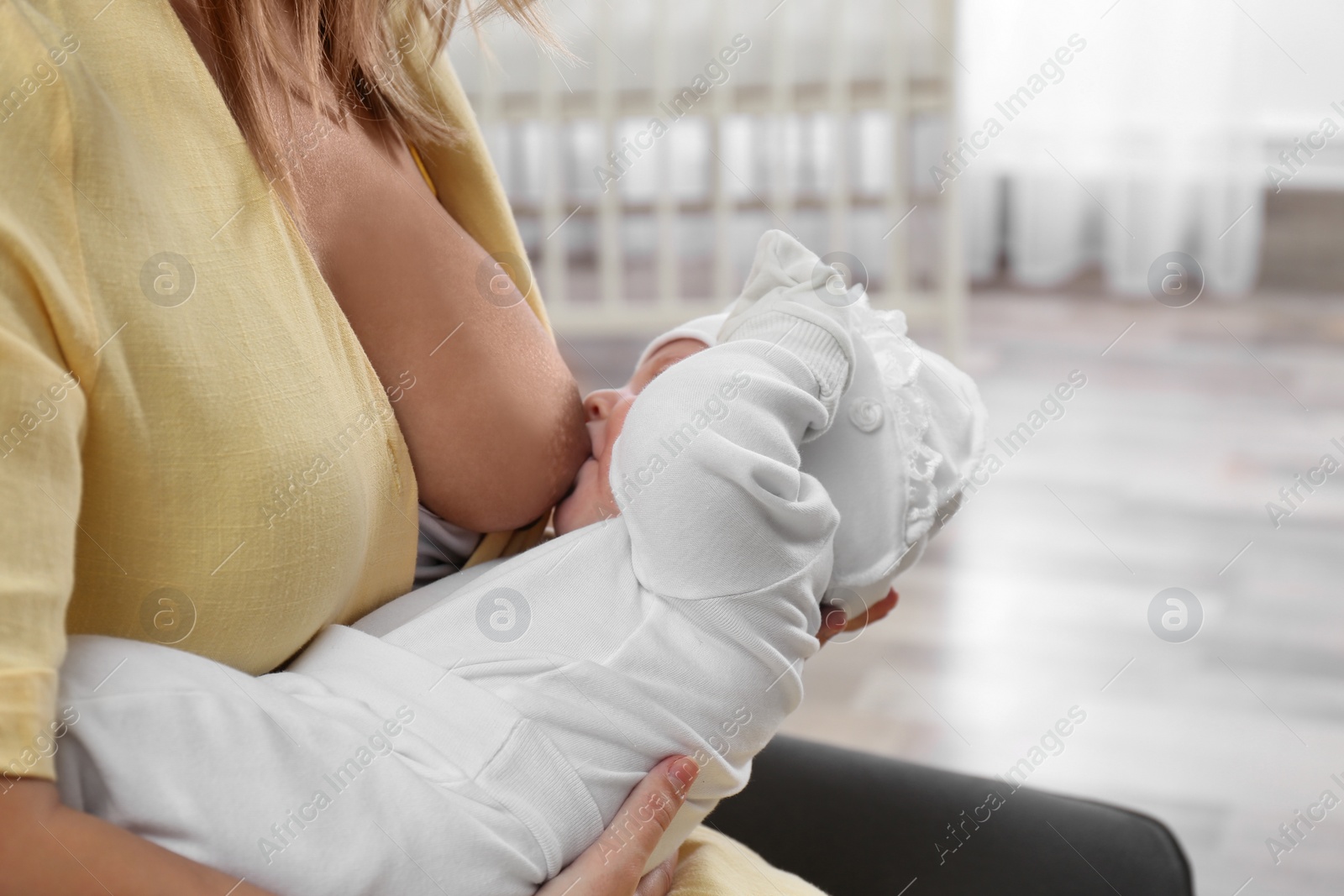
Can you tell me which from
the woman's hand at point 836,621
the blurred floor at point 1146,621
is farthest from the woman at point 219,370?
the blurred floor at point 1146,621

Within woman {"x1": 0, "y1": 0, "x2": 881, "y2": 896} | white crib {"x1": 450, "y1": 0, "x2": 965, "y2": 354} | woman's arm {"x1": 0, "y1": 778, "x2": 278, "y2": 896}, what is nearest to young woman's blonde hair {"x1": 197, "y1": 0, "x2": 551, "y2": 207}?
woman {"x1": 0, "y1": 0, "x2": 881, "y2": 896}

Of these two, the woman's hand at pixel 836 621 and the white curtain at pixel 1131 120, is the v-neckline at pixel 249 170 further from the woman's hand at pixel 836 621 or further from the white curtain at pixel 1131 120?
the white curtain at pixel 1131 120

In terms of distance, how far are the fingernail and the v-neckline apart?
0.79 feet

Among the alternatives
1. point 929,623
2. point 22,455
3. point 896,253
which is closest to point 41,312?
point 22,455

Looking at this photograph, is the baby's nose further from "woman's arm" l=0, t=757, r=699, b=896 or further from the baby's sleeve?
"woman's arm" l=0, t=757, r=699, b=896

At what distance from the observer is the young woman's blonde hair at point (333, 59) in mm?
630

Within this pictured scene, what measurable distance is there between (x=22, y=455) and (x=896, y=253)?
2759 mm

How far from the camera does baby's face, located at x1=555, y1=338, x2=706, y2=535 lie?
2.61ft

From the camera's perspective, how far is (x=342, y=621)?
26.3 inches

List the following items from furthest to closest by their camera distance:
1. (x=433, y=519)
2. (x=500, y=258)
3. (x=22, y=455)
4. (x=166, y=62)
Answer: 1. (x=500, y=258)
2. (x=433, y=519)
3. (x=166, y=62)
4. (x=22, y=455)

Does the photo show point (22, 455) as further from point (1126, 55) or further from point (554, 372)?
point (1126, 55)

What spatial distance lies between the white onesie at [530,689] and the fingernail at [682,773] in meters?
0.01

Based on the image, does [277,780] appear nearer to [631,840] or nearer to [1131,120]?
[631,840]

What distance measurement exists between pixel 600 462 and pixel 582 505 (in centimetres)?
3
